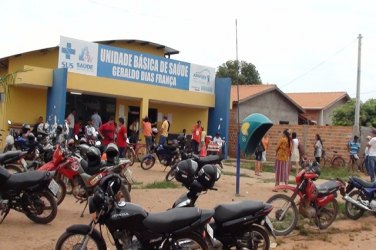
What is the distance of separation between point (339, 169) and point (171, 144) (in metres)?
9.28

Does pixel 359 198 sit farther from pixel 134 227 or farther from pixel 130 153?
pixel 130 153

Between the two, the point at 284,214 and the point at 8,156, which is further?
the point at 8,156

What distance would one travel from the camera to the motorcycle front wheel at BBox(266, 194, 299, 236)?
8.28m

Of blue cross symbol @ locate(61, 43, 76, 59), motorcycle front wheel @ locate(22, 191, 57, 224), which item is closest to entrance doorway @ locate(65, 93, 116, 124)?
blue cross symbol @ locate(61, 43, 76, 59)

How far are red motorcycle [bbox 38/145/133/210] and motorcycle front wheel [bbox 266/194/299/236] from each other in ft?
8.09

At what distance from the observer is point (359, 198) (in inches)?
399

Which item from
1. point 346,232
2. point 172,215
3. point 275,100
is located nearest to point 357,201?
point 346,232

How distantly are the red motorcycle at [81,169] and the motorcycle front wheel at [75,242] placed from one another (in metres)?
1.91

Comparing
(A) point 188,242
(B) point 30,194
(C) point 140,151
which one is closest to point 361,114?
(C) point 140,151

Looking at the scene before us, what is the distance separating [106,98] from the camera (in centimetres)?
2252

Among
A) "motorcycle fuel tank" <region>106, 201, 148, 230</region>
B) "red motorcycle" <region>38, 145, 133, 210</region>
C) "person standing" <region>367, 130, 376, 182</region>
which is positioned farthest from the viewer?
"person standing" <region>367, 130, 376, 182</region>

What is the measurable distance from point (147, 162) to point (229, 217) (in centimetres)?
1030

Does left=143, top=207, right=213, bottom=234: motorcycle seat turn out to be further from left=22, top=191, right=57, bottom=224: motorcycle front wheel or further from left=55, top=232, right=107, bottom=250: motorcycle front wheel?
left=22, top=191, right=57, bottom=224: motorcycle front wheel

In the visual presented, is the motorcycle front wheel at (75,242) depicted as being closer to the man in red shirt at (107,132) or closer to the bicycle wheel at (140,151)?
the man in red shirt at (107,132)
